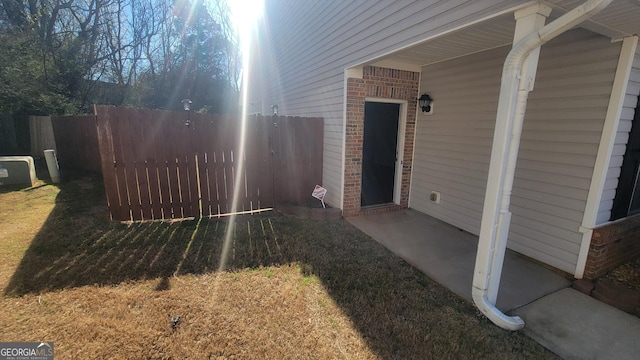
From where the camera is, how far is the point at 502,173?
236cm

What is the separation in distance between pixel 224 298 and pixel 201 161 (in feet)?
8.99

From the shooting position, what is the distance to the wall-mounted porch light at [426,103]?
490cm

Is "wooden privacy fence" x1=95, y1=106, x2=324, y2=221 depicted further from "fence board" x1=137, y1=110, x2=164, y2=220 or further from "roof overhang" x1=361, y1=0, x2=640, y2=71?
"roof overhang" x1=361, y1=0, x2=640, y2=71

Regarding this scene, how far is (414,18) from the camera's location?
3.13m

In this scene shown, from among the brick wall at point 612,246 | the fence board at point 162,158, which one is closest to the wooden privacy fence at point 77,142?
the fence board at point 162,158

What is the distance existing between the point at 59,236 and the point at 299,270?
3.48 meters

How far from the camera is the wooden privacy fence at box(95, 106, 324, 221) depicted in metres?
4.26

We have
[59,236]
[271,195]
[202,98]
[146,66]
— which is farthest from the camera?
[202,98]

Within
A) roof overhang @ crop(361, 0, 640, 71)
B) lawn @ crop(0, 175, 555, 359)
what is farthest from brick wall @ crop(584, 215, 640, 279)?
roof overhang @ crop(361, 0, 640, 71)

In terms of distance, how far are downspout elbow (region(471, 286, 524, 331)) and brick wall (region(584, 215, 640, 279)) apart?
4.32ft

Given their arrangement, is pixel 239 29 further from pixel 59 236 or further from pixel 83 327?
pixel 83 327

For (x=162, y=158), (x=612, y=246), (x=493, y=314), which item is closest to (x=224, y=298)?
(x=493, y=314)

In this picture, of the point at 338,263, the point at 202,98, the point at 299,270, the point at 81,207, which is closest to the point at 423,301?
the point at 338,263

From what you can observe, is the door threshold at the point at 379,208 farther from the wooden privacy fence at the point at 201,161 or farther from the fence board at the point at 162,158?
the fence board at the point at 162,158
